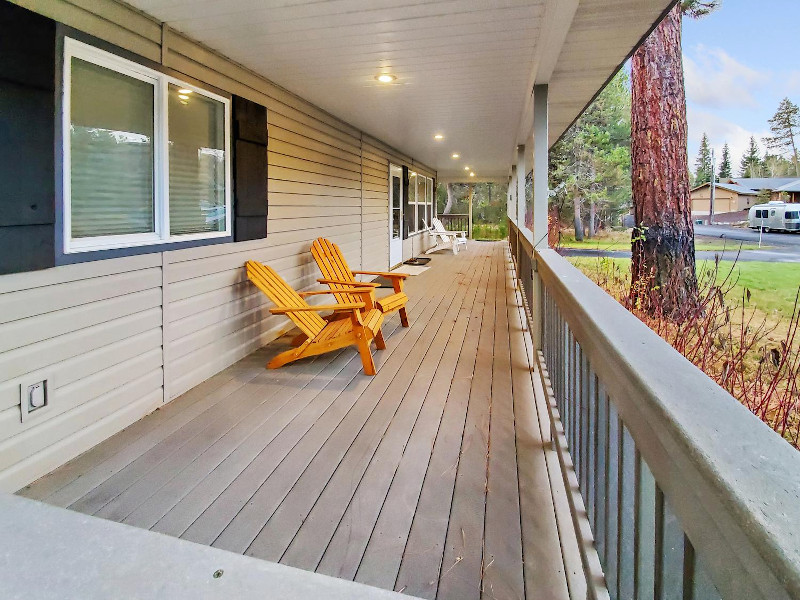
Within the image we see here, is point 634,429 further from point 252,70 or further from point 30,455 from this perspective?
point 252,70

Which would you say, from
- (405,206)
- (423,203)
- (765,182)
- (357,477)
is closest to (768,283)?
(765,182)

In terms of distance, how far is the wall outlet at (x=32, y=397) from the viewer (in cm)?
216

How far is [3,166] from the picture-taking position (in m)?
2.00

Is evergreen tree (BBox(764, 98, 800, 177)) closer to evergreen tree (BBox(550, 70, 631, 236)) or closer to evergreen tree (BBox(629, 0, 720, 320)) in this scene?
evergreen tree (BBox(629, 0, 720, 320))

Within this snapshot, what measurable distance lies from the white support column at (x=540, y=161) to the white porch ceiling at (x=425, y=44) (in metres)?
0.17

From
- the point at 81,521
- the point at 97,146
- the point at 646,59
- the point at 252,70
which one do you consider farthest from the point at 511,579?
the point at 646,59

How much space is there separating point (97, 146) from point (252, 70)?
67.2 inches

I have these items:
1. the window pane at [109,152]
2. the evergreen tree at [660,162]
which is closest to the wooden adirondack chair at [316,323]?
the window pane at [109,152]

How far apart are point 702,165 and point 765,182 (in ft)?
7.70

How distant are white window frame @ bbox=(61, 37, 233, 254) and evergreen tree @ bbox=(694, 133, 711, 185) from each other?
169 inches

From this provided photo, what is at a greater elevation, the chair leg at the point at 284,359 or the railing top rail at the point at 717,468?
the railing top rail at the point at 717,468

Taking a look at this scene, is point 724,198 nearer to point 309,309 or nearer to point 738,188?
point 738,188

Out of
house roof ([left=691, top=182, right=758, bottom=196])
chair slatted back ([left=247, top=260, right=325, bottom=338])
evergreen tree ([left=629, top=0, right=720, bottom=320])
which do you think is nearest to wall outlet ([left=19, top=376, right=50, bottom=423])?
chair slatted back ([left=247, top=260, right=325, bottom=338])

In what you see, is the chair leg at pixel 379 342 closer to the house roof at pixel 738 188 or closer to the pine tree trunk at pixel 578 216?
the house roof at pixel 738 188
